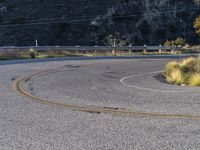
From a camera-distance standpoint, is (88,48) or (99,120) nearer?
(99,120)

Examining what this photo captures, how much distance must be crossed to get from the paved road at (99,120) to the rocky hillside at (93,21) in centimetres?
3400

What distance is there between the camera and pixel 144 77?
1791cm

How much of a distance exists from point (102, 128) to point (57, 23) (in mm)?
43298

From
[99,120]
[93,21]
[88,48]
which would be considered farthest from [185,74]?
[93,21]

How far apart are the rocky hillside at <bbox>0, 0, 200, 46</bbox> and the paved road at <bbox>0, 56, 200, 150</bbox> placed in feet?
112


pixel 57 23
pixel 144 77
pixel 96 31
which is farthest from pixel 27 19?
pixel 144 77

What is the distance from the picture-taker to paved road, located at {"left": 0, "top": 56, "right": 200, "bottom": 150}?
752 centimetres

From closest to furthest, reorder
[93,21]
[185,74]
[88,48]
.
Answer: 1. [185,74]
2. [88,48]
3. [93,21]

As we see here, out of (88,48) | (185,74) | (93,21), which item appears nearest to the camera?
(185,74)

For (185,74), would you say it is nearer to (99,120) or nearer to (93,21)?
(99,120)

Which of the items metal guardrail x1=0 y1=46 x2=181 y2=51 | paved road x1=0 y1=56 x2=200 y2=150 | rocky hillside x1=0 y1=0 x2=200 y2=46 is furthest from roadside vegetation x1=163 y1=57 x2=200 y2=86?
rocky hillside x1=0 y1=0 x2=200 y2=46

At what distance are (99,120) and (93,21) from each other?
1677 inches

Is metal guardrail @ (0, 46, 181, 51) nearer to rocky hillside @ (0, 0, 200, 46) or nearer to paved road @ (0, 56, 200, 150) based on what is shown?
rocky hillside @ (0, 0, 200, 46)

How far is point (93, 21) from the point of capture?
5128 cm
